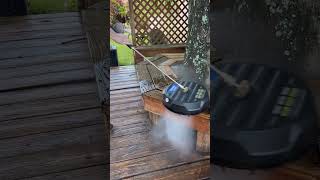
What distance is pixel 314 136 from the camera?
2.02 ft

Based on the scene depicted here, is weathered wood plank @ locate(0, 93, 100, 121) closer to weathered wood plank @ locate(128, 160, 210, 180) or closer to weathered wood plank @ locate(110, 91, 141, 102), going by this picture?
weathered wood plank @ locate(110, 91, 141, 102)

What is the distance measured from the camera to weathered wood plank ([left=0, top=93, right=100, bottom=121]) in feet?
2.19

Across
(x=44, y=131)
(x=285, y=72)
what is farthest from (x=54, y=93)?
(x=285, y=72)

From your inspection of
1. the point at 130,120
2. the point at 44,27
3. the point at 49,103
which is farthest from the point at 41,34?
the point at 130,120

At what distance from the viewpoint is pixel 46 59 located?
0.67 m

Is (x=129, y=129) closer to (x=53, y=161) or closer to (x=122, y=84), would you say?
(x=122, y=84)

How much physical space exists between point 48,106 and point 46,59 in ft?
0.31

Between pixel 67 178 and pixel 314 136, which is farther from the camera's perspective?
pixel 67 178

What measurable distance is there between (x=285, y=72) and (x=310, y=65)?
50 mm

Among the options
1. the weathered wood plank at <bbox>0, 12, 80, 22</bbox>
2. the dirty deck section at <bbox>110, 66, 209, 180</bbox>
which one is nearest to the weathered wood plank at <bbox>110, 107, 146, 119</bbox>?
the dirty deck section at <bbox>110, 66, 209, 180</bbox>

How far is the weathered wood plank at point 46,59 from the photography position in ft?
2.13

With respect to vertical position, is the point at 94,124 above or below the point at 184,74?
below

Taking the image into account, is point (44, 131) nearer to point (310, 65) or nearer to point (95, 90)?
point (95, 90)

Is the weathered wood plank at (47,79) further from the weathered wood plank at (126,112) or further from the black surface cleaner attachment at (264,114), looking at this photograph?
the black surface cleaner attachment at (264,114)
